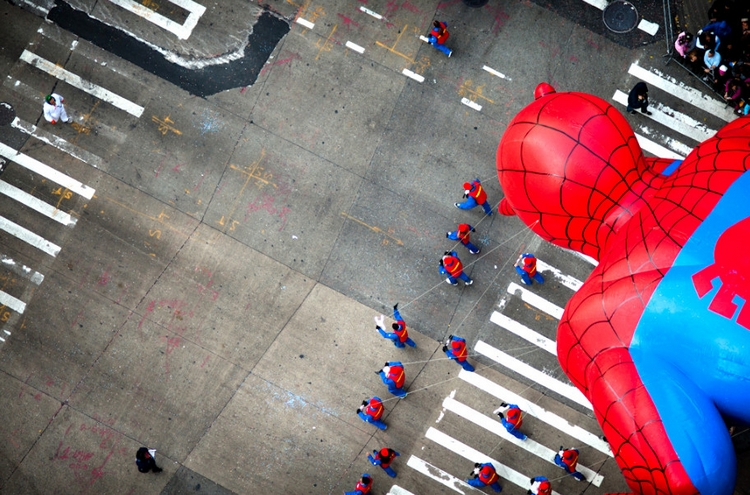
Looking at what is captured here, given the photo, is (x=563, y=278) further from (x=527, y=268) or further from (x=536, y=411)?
(x=536, y=411)

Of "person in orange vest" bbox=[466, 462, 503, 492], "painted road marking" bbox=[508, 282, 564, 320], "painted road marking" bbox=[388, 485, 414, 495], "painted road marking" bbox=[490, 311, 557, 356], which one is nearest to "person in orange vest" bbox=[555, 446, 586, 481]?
"person in orange vest" bbox=[466, 462, 503, 492]

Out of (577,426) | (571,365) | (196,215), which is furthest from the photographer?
(196,215)

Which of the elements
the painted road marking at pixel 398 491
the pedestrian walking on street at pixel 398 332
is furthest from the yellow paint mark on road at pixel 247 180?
the painted road marking at pixel 398 491

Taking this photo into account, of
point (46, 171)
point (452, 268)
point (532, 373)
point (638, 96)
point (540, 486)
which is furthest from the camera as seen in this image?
point (46, 171)

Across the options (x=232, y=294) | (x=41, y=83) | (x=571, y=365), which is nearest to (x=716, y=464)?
(x=571, y=365)

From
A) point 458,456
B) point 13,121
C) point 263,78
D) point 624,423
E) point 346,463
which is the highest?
point 263,78

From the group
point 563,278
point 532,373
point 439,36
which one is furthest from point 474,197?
point 532,373

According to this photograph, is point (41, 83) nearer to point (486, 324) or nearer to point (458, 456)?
point (486, 324)
